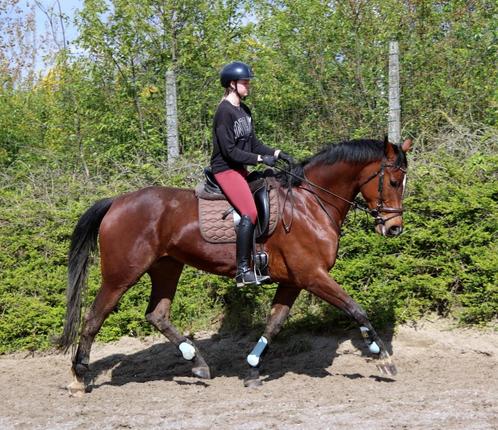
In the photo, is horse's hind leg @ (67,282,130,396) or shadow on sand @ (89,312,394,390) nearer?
horse's hind leg @ (67,282,130,396)

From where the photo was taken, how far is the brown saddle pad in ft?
21.4

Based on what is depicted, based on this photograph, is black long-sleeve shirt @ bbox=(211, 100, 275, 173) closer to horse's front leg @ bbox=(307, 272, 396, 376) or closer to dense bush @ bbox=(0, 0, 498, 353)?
horse's front leg @ bbox=(307, 272, 396, 376)

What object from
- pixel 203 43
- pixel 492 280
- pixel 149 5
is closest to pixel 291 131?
pixel 203 43

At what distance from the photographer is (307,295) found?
8070mm

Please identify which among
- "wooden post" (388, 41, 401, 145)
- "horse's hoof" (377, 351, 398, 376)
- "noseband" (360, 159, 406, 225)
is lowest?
"horse's hoof" (377, 351, 398, 376)

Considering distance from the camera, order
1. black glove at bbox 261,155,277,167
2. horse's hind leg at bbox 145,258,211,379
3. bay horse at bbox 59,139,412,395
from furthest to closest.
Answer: horse's hind leg at bbox 145,258,211,379, bay horse at bbox 59,139,412,395, black glove at bbox 261,155,277,167

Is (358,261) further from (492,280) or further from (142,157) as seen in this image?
(142,157)

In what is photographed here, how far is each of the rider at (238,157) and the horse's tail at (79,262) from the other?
131cm

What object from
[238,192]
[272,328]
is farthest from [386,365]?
[238,192]

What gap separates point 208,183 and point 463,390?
114 inches

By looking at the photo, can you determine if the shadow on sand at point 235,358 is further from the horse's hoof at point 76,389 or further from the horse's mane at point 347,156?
the horse's mane at point 347,156

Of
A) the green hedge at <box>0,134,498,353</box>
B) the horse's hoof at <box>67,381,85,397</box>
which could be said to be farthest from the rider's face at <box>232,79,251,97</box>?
the horse's hoof at <box>67,381,85,397</box>

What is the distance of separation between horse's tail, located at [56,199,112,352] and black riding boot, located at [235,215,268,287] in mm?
1464

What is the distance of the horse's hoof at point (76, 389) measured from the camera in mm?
6492
